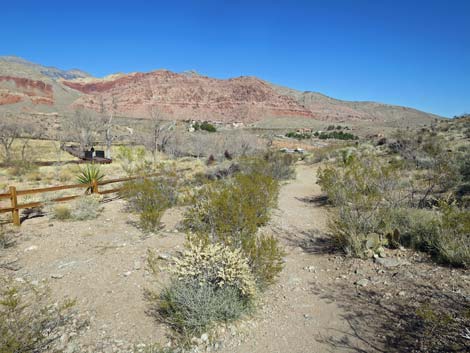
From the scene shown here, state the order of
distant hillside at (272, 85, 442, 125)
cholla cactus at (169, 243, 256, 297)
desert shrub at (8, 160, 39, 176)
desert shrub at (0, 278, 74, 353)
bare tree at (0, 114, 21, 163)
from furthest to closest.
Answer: distant hillside at (272, 85, 442, 125), bare tree at (0, 114, 21, 163), desert shrub at (8, 160, 39, 176), cholla cactus at (169, 243, 256, 297), desert shrub at (0, 278, 74, 353)

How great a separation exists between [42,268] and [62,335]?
8.53 ft

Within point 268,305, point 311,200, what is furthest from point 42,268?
point 311,200

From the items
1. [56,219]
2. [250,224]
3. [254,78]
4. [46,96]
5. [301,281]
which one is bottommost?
[56,219]

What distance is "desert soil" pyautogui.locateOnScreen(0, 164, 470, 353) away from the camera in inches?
→ 141

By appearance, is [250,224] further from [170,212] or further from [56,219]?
[56,219]

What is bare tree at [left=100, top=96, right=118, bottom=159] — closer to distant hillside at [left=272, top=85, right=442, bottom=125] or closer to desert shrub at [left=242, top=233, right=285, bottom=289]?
desert shrub at [left=242, top=233, right=285, bottom=289]

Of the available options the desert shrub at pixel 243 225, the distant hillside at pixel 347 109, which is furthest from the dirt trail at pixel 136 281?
the distant hillside at pixel 347 109

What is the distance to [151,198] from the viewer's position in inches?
356

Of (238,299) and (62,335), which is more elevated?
(238,299)

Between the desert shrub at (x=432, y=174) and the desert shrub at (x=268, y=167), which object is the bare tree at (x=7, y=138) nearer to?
the desert shrub at (x=268, y=167)

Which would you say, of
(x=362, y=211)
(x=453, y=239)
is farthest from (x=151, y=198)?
(x=453, y=239)

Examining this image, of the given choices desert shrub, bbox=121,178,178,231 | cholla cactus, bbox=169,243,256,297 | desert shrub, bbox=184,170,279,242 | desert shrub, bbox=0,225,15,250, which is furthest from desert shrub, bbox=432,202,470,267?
desert shrub, bbox=0,225,15,250

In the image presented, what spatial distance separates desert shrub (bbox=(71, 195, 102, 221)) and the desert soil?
0.99 meters

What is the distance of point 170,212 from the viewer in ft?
31.7
